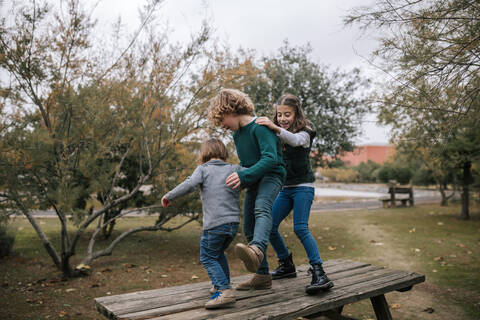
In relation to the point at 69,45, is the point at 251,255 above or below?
below

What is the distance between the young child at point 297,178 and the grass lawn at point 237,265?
192 cm

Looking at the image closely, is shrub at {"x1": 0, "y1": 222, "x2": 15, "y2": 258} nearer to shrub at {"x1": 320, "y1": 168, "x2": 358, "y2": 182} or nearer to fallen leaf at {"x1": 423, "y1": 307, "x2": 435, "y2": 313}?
fallen leaf at {"x1": 423, "y1": 307, "x2": 435, "y2": 313}

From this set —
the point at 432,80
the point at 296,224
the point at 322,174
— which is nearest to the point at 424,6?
the point at 432,80

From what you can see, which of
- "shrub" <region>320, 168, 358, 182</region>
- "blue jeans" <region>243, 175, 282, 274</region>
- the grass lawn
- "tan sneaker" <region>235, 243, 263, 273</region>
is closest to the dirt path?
the grass lawn

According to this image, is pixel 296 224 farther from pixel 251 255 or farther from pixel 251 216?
pixel 251 255

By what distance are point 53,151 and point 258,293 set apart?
3.62 metres

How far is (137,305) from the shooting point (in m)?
2.64

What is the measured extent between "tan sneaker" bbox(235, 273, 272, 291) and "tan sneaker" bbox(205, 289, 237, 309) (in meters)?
0.44

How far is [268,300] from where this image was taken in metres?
2.76

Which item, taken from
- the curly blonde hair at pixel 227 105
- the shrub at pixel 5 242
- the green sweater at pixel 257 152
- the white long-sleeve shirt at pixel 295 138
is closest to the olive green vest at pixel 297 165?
the white long-sleeve shirt at pixel 295 138

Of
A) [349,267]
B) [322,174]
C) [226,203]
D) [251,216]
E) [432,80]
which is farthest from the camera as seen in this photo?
[322,174]

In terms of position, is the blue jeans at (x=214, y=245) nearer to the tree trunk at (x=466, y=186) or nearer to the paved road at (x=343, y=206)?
the tree trunk at (x=466, y=186)

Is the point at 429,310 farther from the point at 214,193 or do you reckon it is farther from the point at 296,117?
the point at 214,193

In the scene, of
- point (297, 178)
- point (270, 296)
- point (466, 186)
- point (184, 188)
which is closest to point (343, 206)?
point (466, 186)
